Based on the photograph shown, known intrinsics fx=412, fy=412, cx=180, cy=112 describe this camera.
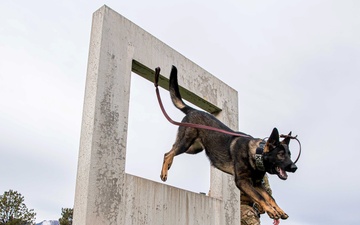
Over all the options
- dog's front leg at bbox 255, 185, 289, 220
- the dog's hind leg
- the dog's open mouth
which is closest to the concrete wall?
the dog's hind leg

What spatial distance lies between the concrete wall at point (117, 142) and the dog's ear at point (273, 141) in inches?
116

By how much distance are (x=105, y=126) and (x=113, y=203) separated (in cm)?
119

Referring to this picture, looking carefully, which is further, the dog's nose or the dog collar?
the dog collar

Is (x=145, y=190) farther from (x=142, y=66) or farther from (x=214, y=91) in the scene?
(x=214, y=91)

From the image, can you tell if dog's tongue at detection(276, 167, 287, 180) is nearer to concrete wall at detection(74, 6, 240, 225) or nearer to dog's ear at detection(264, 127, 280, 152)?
dog's ear at detection(264, 127, 280, 152)

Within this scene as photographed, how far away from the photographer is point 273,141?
13.4 feet

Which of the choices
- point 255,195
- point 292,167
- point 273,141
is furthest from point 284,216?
point 273,141

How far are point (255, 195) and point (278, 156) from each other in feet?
1.65

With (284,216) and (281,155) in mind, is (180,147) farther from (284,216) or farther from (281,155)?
(284,216)

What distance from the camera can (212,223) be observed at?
26.7 ft

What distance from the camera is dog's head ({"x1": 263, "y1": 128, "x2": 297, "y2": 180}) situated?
4.02m

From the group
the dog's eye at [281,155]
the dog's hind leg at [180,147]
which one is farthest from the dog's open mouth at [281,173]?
the dog's hind leg at [180,147]

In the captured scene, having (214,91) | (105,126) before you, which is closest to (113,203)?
(105,126)

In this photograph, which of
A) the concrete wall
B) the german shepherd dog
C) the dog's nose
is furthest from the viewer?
the concrete wall
